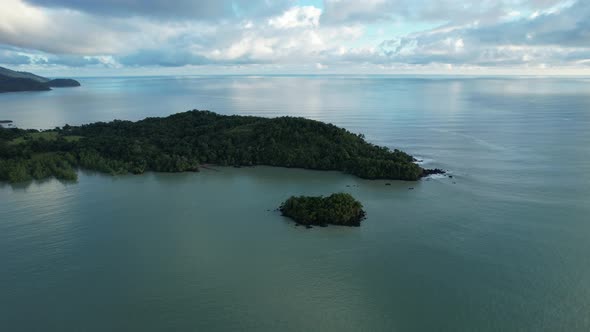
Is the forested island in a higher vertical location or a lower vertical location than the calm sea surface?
higher

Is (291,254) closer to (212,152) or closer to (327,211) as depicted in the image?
(327,211)

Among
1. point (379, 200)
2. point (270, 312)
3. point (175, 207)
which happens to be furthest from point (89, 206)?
point (379, 200)

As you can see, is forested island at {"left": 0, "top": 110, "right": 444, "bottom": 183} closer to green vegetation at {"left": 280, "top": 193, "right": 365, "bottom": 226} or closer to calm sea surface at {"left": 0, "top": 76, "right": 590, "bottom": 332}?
calm sea surface at {"left": 0, "top": 76, "right": 590, "bottom": 332}

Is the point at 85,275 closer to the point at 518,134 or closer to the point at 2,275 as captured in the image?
the point at 2,275

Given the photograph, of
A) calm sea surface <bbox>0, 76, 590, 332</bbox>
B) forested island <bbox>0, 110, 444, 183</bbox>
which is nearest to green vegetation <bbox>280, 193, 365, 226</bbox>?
calm sea surface <bbox>0, 76, 590, 332</bbox>

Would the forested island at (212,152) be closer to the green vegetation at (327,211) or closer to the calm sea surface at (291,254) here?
the calm sea surface at (291,254)

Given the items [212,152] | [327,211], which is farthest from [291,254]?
[212,152]

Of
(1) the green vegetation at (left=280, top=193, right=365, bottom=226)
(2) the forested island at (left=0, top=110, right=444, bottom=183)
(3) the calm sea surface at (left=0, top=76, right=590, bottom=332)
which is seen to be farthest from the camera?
(2) the forested island at (left=0, top=110, right=444, bottom=183)
